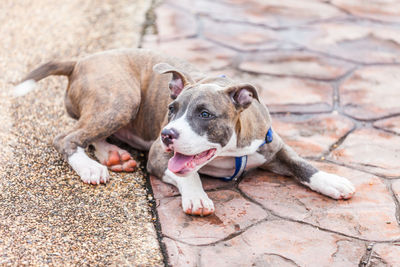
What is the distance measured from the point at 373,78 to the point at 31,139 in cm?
338

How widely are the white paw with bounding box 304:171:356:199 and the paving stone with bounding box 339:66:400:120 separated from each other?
1.27 metres

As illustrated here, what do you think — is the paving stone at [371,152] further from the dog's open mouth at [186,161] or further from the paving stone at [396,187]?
the dog's open mouth at [186,161]

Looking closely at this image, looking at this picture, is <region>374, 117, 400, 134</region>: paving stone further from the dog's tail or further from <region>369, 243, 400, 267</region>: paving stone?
the dog's tail

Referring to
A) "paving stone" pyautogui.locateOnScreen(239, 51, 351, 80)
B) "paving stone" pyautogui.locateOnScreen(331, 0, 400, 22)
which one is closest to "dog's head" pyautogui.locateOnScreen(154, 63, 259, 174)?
"paving stone" pyautogui.locateOnScreen(239, 51, 351, 80)

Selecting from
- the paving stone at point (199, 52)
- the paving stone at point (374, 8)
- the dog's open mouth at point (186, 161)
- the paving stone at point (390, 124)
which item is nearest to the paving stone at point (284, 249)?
the dog's open mouth at point (186, 161)

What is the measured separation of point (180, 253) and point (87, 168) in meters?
1.07

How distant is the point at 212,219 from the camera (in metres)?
3.49

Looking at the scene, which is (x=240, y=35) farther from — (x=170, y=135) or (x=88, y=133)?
(x=170, y=135)

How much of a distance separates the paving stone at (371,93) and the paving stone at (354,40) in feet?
1.03

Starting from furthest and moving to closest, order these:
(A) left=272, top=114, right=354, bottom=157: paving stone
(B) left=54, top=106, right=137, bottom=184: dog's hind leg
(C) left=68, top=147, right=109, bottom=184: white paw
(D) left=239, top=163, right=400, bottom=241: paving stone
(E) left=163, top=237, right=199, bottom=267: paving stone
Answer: (A) left=272, top=114, right=354, bottom=157: paving stone
(B) left=54, top=106, right=137, bottom=184: dog's hind leg
(C) left=68, top=147, right=109, bottom=184: white paw
(D) left=239, top=163, right=400, bottom=241: paving stone
(E) left=163, top=237, right=199, bottom=267: paving stone

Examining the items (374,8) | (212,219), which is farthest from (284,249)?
(374,8)

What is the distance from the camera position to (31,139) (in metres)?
4.31

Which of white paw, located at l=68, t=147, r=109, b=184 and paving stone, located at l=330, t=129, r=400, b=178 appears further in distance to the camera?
paving stone, located at l=330, t=129, r=400, b=178

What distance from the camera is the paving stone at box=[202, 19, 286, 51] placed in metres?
6.30
